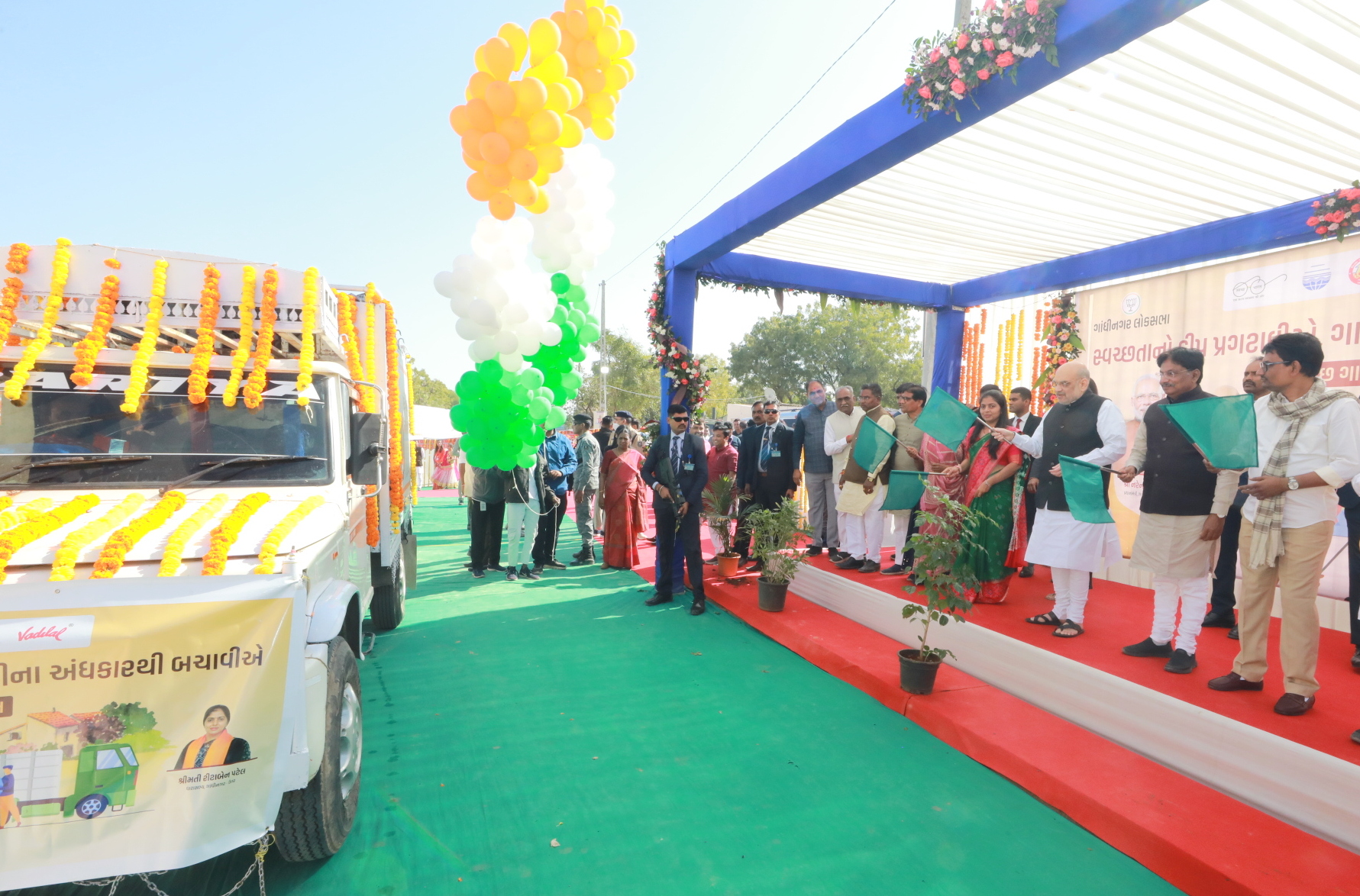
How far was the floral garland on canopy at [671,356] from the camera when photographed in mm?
8625

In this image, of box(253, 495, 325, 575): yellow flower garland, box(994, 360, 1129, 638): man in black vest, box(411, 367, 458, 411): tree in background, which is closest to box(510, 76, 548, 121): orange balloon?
box(253, 495, 325, 575): yellow flower garland

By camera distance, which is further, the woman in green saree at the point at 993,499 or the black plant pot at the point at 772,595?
the black plant pot at the point at 772,595

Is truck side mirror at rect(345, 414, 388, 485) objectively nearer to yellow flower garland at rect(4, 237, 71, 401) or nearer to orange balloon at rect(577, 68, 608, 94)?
yellow flower garland at rect(4, 237, 71, 401)

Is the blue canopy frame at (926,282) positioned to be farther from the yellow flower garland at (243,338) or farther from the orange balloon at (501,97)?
the yellow flower garland at (243,338)

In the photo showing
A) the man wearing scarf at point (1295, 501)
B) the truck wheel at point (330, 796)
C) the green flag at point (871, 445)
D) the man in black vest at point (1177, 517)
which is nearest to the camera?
the truck wheel at point (330, 796)

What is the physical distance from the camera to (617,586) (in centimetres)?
771

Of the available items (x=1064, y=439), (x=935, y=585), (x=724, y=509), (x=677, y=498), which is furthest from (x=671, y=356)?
(x=935, y=585)

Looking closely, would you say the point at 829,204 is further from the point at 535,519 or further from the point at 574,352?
the point at 535,519

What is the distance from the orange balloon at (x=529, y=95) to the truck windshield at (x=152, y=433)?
2907mm

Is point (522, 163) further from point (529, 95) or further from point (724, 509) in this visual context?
point (724, 509)

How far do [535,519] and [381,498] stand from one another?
2801 millimetres

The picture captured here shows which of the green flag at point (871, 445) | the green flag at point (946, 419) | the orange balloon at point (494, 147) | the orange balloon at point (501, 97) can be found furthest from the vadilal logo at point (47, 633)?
the green flag at point (871, 445)

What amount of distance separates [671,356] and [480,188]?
350cm

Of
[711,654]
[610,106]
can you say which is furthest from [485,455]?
[610,106]
